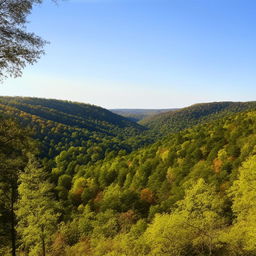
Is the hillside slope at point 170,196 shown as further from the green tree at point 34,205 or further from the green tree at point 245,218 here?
the green tree at point 34,205

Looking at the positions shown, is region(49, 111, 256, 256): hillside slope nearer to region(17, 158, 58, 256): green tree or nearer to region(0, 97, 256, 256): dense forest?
region(0, 97, 256, 256): dense forest

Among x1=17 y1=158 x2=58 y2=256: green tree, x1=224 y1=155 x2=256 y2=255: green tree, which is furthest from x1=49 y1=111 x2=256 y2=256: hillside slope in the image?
x1=17 y1=158 x2=58 y2=256: green tree

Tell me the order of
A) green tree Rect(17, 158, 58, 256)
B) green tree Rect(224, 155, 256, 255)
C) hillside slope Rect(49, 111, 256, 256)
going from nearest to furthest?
green tree Rect(224, 155, 256, 255), hillside slope Rect(49, 111, 256, 256), green tree Rect(17, 158, 58, 256)

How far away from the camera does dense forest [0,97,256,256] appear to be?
2325cm

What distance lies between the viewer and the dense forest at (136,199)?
2325 centimetres

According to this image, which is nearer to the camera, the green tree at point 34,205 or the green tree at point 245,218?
the green tree at point 245,218

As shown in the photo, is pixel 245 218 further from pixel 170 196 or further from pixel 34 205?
pixel 170 196

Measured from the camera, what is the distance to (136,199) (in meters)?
69.3

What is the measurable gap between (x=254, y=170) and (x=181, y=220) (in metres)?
9.02

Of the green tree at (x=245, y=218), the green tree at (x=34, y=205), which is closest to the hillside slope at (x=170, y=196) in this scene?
the green tree at (x=245, y=218)

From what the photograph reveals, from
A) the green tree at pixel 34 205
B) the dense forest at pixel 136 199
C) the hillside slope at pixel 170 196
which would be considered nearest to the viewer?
the dense forest at pixel 136 199

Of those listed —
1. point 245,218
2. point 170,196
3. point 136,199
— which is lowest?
point 136,199

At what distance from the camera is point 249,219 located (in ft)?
79.3

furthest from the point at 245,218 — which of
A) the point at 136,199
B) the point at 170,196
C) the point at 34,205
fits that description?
the point at 136,199
